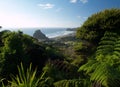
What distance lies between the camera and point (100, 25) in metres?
16.2

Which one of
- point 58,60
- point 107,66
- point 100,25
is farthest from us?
point 100,25

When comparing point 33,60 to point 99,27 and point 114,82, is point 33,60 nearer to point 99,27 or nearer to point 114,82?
point 99,27

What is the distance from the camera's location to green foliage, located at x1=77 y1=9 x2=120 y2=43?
1563 centimetres

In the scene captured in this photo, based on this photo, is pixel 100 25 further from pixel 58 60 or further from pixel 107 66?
pixel 107 66

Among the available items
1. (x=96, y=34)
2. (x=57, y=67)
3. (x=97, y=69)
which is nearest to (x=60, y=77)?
(x=57, y=67)

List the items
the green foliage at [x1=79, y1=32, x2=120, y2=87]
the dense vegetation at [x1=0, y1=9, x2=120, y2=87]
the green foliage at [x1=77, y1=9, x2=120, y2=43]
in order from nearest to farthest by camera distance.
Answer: the green foliage at [x1=79, y1=32, x2=120, y2=87]
the dense vegetation at [x1=0, y1=9, x2=120, y2=87]
the green foliage at [x1=77, y1=9, x2=120, y2=43]

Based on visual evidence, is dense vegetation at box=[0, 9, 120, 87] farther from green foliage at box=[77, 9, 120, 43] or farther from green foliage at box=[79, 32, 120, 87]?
green foliage at box=[79, 32, 120, 87]

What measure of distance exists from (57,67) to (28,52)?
242 inches

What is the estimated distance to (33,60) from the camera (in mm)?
19453

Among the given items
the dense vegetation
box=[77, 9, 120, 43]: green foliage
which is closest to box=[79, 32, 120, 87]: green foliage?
the dense vegetation

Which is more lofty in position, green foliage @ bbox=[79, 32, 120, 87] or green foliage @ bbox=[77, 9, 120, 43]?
green foliage @ bbox=[77, 9, 120, 43]

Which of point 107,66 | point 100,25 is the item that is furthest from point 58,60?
point 107,66

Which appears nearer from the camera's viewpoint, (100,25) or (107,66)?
(107,66)

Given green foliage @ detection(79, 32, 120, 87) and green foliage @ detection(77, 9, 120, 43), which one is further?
green foliage @ detection(77, 9, 120, 43)
